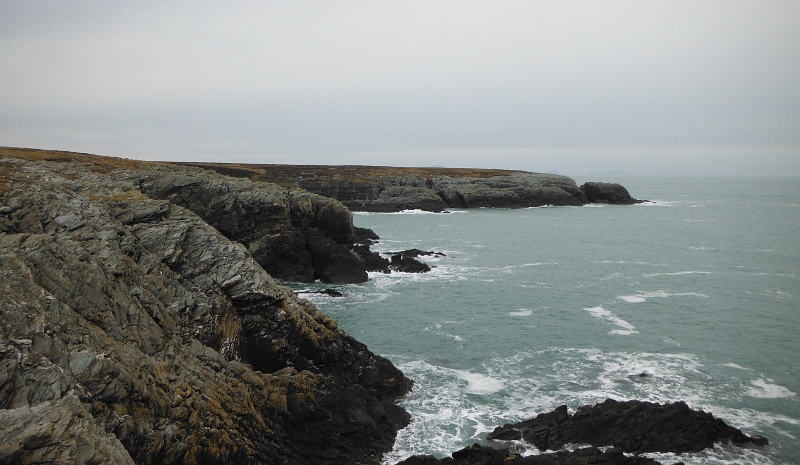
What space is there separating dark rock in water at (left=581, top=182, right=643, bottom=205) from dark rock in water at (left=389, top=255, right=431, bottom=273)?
101521 millimetres

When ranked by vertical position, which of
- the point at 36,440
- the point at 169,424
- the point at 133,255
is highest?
the point at 133,255

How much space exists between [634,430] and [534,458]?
4.97 m

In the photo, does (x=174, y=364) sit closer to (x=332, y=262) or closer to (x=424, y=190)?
(x=332, y=262)

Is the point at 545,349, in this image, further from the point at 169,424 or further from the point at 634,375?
the point at 169,424

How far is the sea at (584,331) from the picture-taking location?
75.7ft

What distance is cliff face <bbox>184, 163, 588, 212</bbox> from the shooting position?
12088 centimetres

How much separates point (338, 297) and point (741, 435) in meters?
28.8

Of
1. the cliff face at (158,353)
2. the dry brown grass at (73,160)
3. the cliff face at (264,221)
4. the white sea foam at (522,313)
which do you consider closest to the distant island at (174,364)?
the cliff face at (158,353)

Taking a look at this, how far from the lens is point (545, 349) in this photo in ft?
102

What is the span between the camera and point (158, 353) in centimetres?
1653

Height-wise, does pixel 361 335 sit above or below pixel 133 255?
below

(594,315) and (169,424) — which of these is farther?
(594,315)

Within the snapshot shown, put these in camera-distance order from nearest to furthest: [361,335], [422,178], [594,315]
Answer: [361,335] < [594,315] < [422,178]

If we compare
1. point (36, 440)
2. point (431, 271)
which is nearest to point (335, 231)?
point (431, 271)
